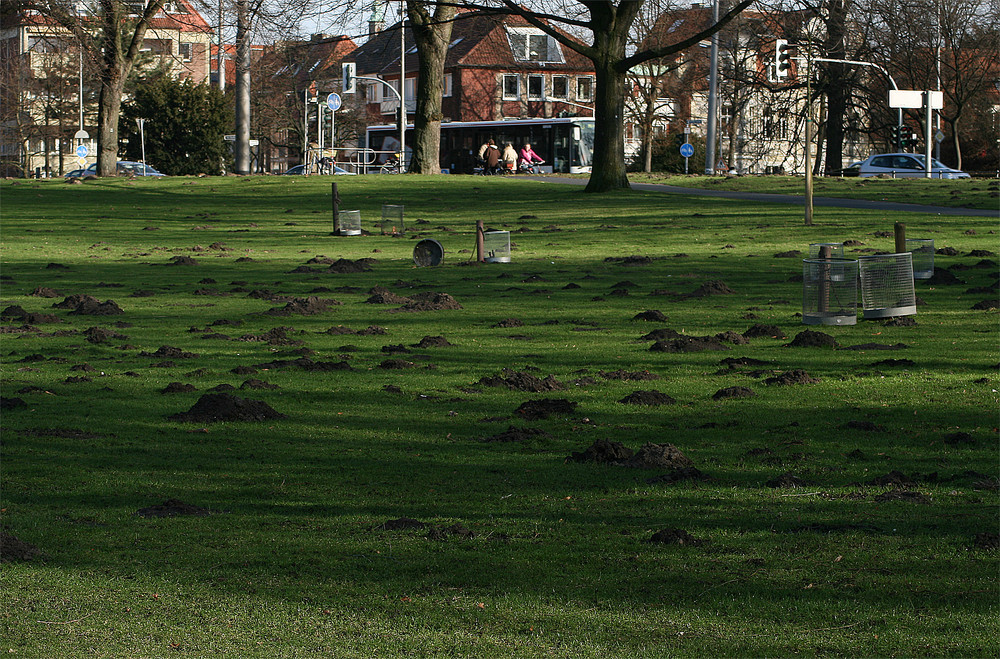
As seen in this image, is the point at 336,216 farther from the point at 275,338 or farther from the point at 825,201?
the point at 275,338

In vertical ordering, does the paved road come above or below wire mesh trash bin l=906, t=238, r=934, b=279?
above

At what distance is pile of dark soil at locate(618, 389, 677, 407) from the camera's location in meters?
11.6

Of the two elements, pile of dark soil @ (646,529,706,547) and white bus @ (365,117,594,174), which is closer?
pile of dark soil @ (646,529,706,547)

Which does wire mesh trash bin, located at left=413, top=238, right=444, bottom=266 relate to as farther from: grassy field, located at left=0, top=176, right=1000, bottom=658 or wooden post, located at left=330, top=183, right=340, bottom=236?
wooden post, located at left=330, top=183, right=340, bottom=236

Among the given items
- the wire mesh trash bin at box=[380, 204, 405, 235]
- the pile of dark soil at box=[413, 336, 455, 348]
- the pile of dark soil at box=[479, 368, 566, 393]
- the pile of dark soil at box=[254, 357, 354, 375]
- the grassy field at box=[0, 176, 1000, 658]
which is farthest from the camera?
the wire mesh trash bin at box=[380, 204, 405, 235]

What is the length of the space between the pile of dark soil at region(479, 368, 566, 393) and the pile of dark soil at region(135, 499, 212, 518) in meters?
4.73

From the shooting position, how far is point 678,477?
8836 millimetres

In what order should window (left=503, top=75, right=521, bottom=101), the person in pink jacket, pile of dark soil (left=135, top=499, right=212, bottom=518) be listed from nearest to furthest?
pile of dark soil (left=135, top=499, right=212, bottom=518) < the person in pink jacket < window (left=503, top=75, right=521, bottom=101)

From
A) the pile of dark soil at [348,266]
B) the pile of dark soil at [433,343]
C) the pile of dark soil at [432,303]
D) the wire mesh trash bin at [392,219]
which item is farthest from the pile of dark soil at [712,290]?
the wire mesh trash bin at [392,219]

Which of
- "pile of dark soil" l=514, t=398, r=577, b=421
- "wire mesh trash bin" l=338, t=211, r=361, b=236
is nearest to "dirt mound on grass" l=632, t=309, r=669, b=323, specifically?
"pile of dark soil" l=514, t=398, r=577, b=421

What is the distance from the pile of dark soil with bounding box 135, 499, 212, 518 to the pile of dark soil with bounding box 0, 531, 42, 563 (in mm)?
915

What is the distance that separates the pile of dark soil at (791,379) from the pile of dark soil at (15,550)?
751 cm

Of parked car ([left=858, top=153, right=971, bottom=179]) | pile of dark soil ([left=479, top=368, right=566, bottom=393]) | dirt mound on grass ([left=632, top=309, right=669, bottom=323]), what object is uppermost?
parked car ([left=858, top=153, right=971, bottom=179])

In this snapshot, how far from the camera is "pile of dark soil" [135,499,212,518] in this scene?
8.06m
